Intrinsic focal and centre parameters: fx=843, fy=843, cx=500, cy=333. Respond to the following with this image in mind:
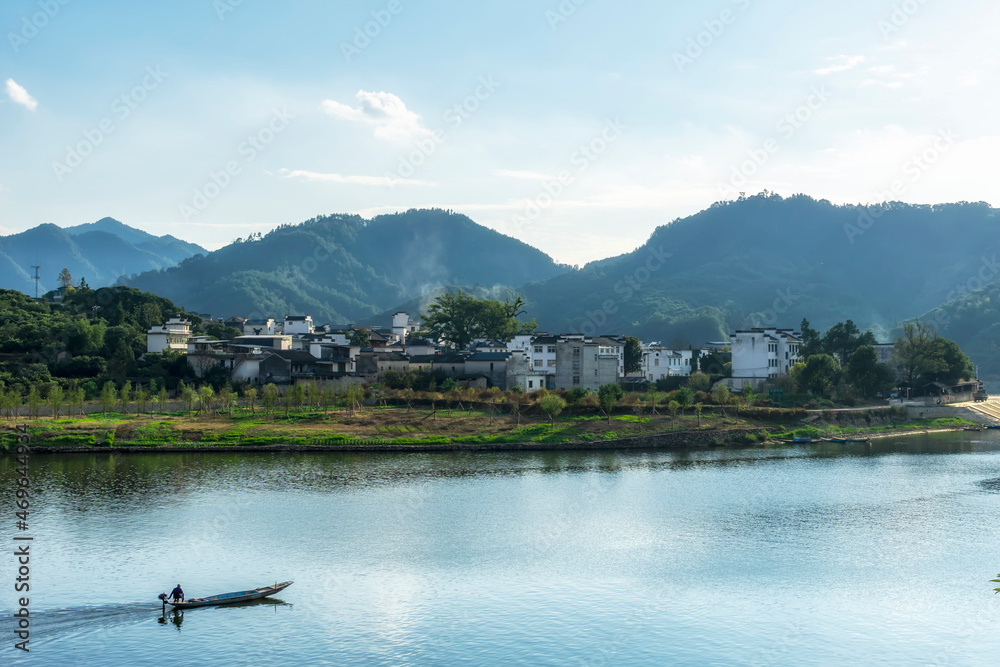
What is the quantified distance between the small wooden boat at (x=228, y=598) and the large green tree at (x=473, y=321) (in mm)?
66804

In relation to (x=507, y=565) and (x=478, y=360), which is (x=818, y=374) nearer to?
(x=478, y=360)

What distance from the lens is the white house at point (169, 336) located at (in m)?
73.1

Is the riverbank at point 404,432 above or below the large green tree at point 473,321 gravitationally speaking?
below

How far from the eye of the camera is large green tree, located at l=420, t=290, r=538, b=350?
89.6 m

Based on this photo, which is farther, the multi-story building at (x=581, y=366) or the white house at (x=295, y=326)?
the white house at (x=295, y=326)

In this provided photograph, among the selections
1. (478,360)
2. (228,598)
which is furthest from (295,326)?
(228,598)

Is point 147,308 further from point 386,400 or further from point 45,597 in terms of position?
point 45,597

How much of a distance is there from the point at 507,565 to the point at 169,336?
56.7 meters

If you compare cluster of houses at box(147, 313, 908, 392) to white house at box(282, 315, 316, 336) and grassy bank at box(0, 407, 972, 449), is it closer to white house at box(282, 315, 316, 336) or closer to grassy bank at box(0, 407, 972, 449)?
grassy bank at box(0, 407, 972, 449)

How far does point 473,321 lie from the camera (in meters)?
91.0

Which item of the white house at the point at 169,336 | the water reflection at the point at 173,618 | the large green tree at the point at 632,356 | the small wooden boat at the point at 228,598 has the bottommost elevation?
the water reflection at the point at 173,618

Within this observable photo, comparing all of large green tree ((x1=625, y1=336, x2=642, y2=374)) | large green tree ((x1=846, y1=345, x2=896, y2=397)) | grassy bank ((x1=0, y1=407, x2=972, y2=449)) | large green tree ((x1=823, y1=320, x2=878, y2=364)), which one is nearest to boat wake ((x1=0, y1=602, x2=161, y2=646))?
grassy bank ((x1=0, y1=407, x2=972, y2=449))

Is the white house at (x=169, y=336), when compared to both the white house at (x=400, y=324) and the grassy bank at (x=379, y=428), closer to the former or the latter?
the grassy bank at (x=379, y=428)

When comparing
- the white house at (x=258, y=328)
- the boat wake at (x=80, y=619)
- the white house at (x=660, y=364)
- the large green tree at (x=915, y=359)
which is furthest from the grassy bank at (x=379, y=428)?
the white house at (x=258, y=328)
